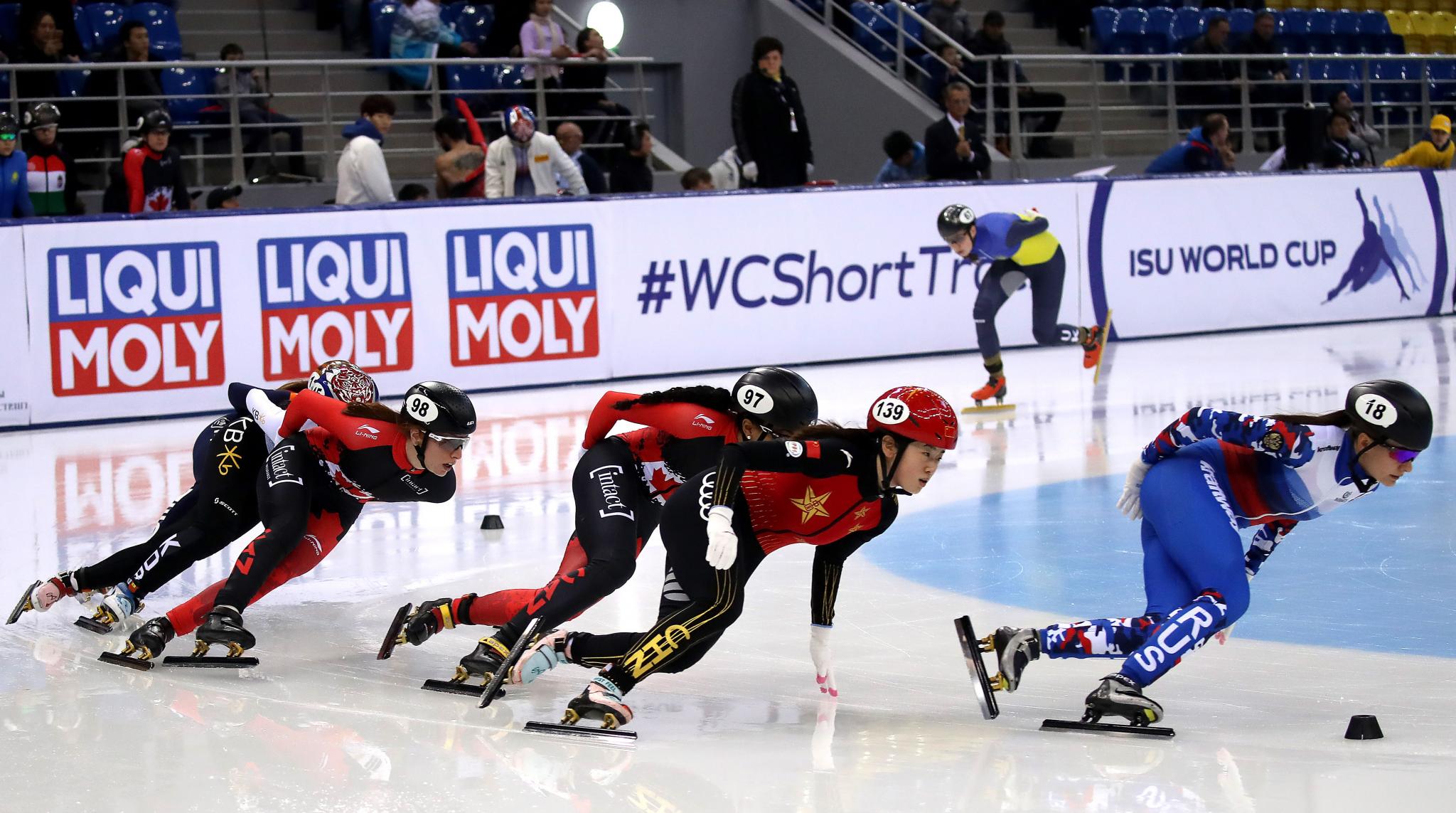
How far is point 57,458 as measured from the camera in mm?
9406

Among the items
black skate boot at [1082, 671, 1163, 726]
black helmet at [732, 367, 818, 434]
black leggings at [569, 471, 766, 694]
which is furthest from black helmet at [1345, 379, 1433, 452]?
black leggings at [569, 471, 766, 694]

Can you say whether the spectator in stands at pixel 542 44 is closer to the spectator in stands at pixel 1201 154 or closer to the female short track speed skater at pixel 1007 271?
the female short track speed skater at pixel 1007 271

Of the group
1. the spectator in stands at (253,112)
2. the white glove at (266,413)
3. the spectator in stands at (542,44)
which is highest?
the spectator in stands at (542,44)

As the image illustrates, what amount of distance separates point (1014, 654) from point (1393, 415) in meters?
1.12

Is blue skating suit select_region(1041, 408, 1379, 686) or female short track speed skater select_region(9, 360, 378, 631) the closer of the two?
blue skating suit select_region(1041, 408, 1379, 686)

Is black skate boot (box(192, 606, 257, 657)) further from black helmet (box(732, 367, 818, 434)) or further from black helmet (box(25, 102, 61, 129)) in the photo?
black helmet (box(25, 102, 61, 129))

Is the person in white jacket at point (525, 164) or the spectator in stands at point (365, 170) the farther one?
the person in white jacket at point (525, 164)

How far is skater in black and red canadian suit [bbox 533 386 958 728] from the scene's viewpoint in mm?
4105

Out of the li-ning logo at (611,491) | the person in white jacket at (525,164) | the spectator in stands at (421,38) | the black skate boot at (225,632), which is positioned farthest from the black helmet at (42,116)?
the li-ning logo at (611,491)

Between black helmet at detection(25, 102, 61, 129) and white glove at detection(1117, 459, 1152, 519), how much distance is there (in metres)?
9.02

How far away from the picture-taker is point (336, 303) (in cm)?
1152

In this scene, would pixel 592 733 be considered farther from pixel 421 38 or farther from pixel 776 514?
pixel 421 38

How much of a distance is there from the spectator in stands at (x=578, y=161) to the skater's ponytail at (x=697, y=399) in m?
8.11

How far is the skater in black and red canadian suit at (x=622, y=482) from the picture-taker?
176 inches
